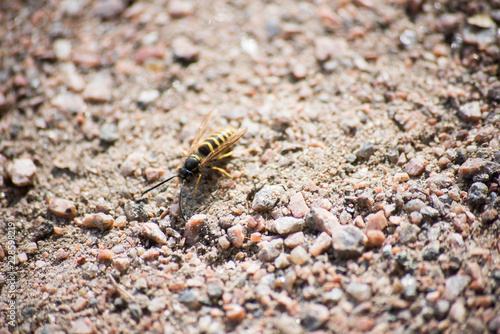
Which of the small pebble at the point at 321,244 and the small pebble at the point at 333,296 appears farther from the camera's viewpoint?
the small pebble at the point at 321,244

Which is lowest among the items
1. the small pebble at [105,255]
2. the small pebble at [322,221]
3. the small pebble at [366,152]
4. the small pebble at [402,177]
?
the small pebble at [105,255]

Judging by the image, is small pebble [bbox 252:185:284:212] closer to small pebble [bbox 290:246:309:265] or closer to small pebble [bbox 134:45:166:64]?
small pebble [bbox 290:246:309:265]

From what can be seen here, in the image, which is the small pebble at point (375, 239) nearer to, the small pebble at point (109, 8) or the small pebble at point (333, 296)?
the small pebble at point (333, 296)

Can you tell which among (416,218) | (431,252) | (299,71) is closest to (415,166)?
(416,218)

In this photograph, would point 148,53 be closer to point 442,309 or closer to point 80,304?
point 80,304

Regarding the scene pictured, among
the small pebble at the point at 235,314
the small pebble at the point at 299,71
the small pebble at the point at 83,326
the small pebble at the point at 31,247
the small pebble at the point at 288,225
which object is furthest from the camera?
the small pebble at the point at 299,71

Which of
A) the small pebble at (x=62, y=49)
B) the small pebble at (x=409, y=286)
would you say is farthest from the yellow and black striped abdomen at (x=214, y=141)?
the small pebble at (x=62, y=49)
